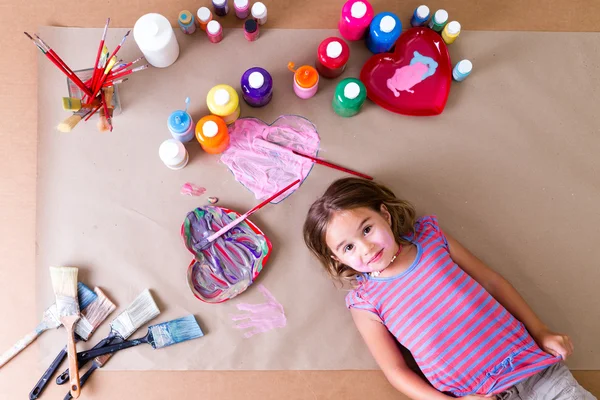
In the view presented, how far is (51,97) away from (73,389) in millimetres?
619

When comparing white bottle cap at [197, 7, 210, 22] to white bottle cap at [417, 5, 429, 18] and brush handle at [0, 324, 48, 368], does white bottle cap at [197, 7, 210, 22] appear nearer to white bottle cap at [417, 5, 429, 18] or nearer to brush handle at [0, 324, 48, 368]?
white bottle cap at [417, 5, 429, 18]

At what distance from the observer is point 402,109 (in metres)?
0.98

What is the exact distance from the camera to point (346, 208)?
81 centimetres

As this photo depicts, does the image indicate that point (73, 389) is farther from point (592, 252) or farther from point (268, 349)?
A: point (592, 252)

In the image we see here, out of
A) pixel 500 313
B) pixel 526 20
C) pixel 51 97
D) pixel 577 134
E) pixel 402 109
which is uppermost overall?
pixel 51 97

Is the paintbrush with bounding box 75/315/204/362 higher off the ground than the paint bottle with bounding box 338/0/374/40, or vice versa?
the paint bottle with bounding box 338/0/374/40

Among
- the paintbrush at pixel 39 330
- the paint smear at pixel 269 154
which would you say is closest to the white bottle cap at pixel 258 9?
the paint smear at pixel 269 154

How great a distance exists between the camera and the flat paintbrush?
0.91 metres

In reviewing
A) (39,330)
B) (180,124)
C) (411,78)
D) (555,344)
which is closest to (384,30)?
(411,78)

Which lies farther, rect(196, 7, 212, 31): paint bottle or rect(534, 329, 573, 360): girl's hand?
rect(196, 7, 212, 31): paint bottle

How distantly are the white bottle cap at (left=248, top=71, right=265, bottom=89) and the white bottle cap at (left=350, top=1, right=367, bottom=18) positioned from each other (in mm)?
241

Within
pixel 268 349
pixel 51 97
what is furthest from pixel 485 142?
pixel 51 97

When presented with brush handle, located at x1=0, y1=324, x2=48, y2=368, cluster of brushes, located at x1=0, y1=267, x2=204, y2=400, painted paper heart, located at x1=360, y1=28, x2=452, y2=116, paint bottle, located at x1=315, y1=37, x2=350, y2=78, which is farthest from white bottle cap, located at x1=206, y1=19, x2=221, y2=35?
brush handle, located at x1=0, y1=324, x2=48, y2=368

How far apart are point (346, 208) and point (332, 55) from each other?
0.34 m
